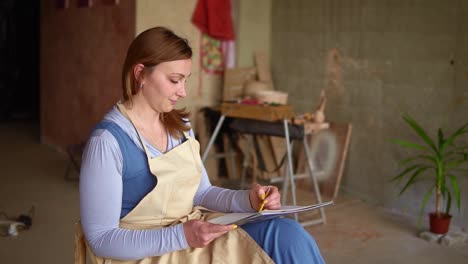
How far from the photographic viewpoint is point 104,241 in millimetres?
1634

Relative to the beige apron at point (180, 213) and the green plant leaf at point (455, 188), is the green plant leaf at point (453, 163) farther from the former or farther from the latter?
the beige apron at point (180, 213)

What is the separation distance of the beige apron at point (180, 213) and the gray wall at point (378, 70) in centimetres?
267

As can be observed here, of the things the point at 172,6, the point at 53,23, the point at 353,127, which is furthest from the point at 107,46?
the point at 353,127

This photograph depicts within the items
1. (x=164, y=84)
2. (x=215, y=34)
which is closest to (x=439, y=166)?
(x=215, y=34)

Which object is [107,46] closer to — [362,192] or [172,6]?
[172,6]

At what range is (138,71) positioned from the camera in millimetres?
1760

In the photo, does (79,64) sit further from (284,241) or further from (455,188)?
(284,241)

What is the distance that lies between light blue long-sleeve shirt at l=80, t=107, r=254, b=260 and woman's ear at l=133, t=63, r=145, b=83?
211 millimetres

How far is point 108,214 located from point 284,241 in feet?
1.69

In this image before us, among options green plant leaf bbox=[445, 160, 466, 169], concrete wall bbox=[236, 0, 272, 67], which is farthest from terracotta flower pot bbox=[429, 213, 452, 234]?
concrete wall bbox=[236, 0, 272, 67]

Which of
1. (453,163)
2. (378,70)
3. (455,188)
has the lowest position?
(455,188)

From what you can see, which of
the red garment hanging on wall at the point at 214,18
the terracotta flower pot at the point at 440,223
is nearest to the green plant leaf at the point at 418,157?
the terracotta flower pot at the point at 440,223

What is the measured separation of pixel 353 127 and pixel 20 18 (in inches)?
247

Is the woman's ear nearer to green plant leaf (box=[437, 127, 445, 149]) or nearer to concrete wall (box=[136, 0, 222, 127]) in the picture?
green plant leaf (box=[437, 127, 445, 149])
